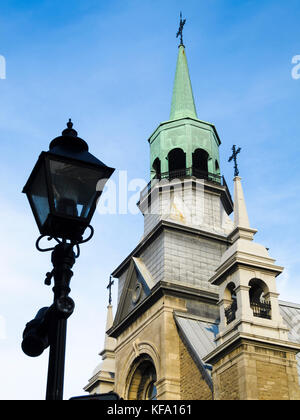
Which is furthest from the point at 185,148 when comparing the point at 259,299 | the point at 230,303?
the point at 259,299

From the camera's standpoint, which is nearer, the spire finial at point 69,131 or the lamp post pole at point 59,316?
the lamp post pole at point 59,316

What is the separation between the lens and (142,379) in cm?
2670

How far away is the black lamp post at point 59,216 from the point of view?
18.2 ft

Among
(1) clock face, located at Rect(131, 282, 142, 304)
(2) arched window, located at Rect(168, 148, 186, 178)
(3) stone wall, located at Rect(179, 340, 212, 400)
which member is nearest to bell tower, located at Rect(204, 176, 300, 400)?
(3) stone wall, located at Rect(179, 340, 212, 400)

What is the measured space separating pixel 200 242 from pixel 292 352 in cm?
944

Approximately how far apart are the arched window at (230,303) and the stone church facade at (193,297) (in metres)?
0.04

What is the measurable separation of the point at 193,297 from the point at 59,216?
2075 centimetres

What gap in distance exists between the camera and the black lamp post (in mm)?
5551

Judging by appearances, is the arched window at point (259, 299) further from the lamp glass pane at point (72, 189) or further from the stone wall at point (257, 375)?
the lamp glass pane at point (72, 189)

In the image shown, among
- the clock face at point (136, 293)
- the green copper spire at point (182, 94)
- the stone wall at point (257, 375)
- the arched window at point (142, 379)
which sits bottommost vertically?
the stone wall at point (257, 375)

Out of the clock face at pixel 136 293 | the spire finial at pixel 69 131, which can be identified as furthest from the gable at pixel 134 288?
the spire finial at pixel 69 131

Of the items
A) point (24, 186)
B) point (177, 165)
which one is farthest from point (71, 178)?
point (177, 165)
